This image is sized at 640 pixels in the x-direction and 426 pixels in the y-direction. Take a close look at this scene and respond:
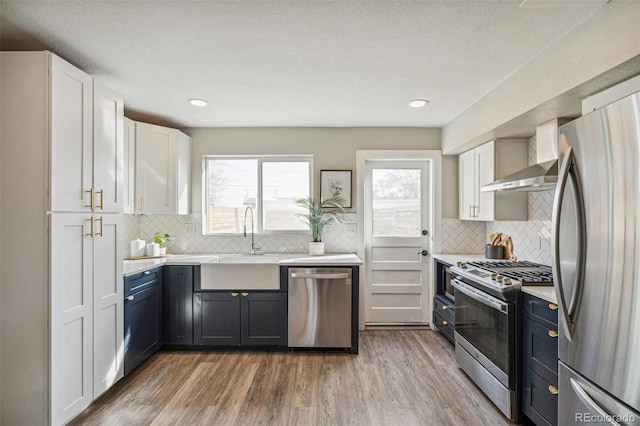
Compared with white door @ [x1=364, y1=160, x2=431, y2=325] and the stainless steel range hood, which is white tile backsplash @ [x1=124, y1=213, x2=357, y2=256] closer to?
white door @ [x1=364, y1=160, x2=431, y2=325]

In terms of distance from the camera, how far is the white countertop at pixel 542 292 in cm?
189

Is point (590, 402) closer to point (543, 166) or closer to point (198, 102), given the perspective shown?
point (543, 166)

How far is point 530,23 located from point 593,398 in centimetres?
186

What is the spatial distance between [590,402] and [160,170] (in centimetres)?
378

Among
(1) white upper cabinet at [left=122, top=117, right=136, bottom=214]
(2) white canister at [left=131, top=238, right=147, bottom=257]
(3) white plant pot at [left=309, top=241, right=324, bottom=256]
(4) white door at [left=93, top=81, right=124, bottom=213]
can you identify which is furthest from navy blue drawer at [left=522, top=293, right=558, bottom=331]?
(2) white canister at [left=131, top=238, right=147, bottom=257]

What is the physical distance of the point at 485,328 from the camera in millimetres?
2488

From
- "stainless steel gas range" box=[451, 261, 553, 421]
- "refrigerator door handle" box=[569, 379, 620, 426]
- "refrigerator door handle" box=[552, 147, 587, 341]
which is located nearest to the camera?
"refrigerator door handle" box=[569, 379, 620, 426]

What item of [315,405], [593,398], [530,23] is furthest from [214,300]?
[530,23]

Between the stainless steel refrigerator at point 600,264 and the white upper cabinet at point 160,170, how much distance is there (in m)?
3.42

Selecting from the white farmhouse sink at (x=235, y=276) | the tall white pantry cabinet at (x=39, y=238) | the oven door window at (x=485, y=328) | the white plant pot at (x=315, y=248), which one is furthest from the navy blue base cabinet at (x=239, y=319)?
the oven door window at (x=485, y=328)

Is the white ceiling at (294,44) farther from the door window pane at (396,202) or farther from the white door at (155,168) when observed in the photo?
the door window pane at (396,202)

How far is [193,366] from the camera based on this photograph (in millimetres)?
3004

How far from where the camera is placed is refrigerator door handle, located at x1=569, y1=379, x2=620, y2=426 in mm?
1346

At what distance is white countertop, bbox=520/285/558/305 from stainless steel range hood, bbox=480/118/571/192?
2.19 feet
